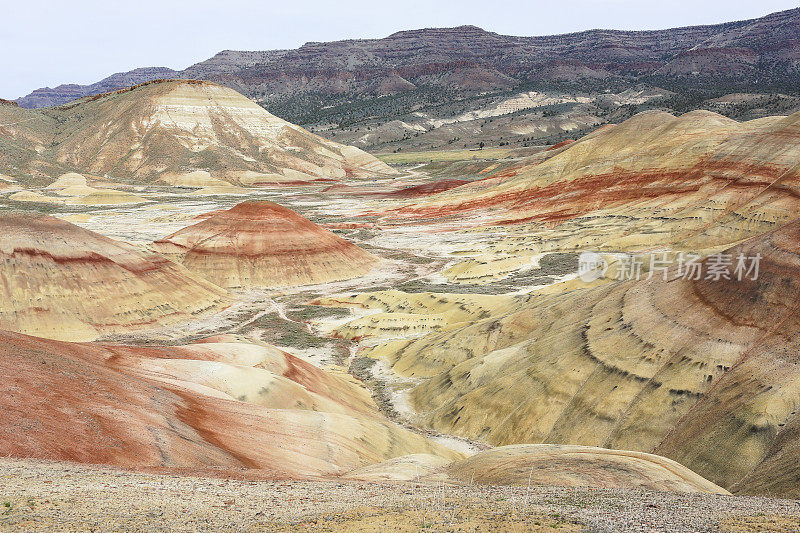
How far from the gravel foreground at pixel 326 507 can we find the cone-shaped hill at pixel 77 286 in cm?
3631

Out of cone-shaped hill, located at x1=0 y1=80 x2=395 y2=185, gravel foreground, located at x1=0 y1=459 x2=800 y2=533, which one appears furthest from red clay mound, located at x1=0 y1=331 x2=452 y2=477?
cone-shaped hill, located at x1=0 y1=80 x2=395 y2=185

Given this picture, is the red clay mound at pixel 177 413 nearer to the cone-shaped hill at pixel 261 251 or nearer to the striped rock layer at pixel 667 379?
the striped rock layer at pixel 667 379

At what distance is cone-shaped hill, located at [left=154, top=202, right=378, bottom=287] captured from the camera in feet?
207

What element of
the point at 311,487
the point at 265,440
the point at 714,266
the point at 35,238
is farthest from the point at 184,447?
the point at 35,238

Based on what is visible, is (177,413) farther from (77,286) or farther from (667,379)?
(77,286)

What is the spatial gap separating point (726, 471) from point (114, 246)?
49018mm

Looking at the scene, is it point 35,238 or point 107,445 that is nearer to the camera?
point 107,445

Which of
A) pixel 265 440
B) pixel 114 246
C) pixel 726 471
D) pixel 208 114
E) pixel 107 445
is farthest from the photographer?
pixel 208 114

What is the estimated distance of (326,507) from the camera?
35.5 ft

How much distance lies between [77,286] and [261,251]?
20497 millimetres

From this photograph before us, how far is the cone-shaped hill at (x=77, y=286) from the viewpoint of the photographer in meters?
44.4

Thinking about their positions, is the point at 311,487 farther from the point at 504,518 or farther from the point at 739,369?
the point at 739,369

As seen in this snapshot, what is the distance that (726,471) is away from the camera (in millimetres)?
18266

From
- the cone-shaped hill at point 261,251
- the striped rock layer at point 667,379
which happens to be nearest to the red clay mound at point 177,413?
the striped rock layer at point 667,379
